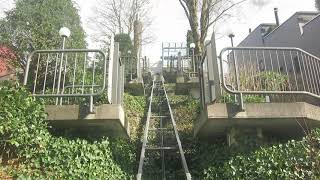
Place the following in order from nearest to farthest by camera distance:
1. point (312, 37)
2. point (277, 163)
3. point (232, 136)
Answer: point (277, 163)
point (232, 136)
point (312, 37)

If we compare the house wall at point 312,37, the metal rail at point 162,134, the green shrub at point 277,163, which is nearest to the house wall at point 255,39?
the house wall at point 312,37

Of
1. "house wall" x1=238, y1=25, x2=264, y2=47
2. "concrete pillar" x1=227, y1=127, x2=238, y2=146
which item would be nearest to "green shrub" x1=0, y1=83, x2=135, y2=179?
"concrete pillar" x1=227, y1=127, x2=238, y2=146

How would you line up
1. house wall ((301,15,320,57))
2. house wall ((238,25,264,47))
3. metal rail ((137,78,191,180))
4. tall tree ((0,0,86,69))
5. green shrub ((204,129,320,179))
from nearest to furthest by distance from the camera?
green shrub ((204,129,320,179)), metal rail ((137,78,191,180)), tall tree ((0,0,86,69)), house wall ((301,15,320,57)), house wall ((238,25,264,47))

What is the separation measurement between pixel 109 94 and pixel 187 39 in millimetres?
22786

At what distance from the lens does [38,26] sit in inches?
518

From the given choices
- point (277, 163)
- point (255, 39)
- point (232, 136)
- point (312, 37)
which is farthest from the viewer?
point (255, 39)

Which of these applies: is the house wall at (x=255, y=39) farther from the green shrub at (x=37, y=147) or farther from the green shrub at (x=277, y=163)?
the green shrub at (x=37, y=147)

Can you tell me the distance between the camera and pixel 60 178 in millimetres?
6500

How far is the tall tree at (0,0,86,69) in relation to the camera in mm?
12906

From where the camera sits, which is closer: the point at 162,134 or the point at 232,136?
the point at 232,136

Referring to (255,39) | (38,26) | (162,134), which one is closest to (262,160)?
(162,134)

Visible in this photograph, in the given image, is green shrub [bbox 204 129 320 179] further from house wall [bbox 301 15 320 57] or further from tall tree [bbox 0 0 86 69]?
house wall [bbox 301 15 320 57]

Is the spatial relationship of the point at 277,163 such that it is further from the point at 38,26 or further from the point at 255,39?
the point at 255,39

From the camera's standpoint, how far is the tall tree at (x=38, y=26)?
508 inches
